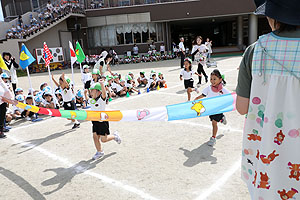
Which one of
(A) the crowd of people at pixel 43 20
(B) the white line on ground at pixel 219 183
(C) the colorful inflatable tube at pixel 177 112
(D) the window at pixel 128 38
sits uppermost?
(A) the crowd of people at pixel 43 20

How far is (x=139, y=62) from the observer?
26453 millimetres

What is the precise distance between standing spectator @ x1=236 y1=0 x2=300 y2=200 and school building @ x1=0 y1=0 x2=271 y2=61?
2743cm

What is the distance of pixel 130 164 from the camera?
4.46 meters

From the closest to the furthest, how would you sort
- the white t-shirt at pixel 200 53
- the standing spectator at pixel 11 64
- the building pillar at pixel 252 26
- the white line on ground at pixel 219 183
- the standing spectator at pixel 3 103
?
the white line on ground at pixel 219 183, the standing spectator at pixel 3 103, the standing spectator at pixel 11 64, the white t-shirt at pixel 200 53, the building pillar at pixel 252 26

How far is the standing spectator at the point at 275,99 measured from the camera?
1.52 metres

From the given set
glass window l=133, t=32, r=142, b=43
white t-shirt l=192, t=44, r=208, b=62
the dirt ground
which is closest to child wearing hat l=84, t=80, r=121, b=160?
the dirt ground

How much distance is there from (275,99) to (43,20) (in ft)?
100

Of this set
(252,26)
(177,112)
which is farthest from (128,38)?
(177,112)

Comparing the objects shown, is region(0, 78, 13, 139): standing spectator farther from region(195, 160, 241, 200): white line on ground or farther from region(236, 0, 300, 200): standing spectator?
region(236, 0, 300, 200): standing spectator

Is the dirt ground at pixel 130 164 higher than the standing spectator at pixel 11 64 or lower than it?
lower

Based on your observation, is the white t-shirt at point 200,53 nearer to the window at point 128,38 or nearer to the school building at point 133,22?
the school building at point 133,22

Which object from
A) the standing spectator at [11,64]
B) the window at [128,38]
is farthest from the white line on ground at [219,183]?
the window at [128,38]

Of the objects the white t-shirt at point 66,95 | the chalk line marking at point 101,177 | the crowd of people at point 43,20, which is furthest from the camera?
the crowd of people at point 43,20

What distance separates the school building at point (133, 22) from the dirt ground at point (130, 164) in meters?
23.1
